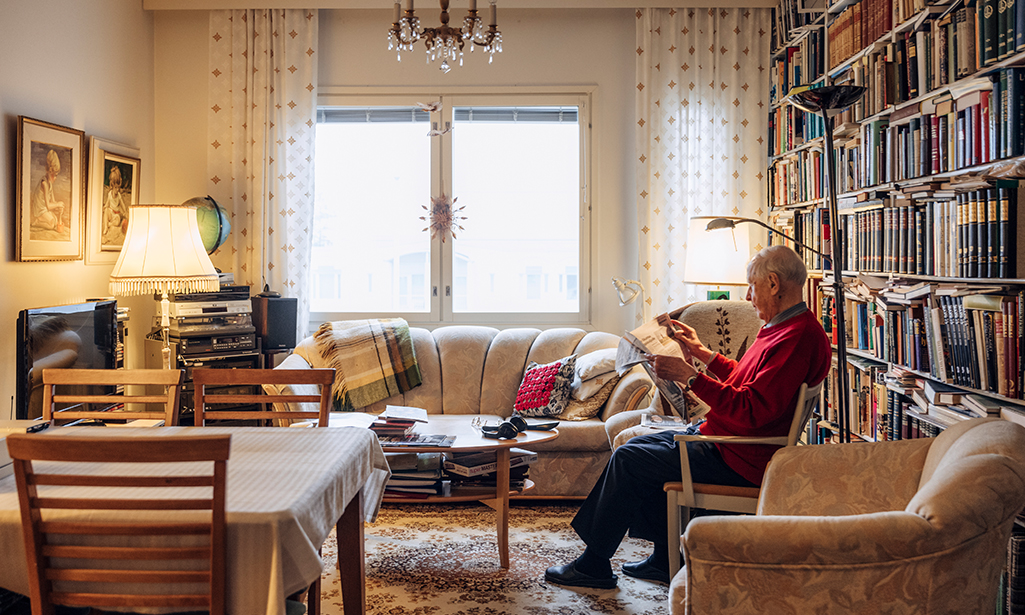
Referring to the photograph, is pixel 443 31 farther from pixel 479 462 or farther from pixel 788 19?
pixel 788 19

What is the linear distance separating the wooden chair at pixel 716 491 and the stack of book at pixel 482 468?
0.85 m

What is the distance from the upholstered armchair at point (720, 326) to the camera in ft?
11.4

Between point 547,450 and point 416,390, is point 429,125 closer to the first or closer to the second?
point 416,390

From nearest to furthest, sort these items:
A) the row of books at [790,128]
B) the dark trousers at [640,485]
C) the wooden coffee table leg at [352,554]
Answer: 1. the wooden coffee table leg at [352,554]
2. the dark trousers at [640,485]
3. the row of books at [790,128]

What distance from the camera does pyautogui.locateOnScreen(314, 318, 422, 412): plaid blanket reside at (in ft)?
13.9

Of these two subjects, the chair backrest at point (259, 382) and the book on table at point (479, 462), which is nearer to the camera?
the chair backrest at point (259, 382)

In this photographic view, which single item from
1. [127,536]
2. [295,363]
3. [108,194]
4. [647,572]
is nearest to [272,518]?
[127,536]

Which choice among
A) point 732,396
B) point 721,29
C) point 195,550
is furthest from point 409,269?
point 195,550

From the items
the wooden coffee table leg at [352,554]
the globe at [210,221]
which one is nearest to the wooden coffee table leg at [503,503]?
the wooden coffee table leg at [352,554]

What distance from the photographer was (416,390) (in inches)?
175

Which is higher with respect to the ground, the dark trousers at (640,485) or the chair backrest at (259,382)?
the chair backrest at (259,382)

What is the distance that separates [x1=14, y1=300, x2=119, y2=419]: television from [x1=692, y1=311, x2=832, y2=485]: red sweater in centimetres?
251

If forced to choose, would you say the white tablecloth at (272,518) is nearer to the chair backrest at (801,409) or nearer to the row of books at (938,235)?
the chair backrest at (801,409)

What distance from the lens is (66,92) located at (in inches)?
157
